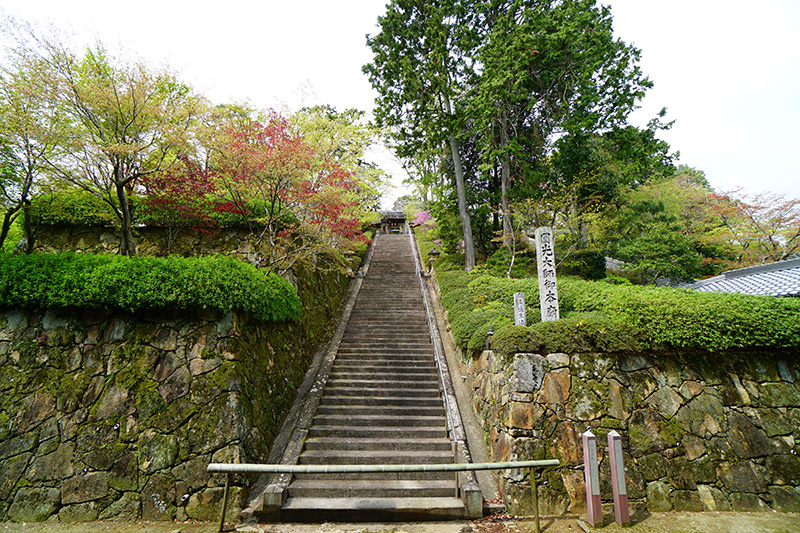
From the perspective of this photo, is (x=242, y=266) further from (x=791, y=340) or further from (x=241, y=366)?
(x=791, y=340)

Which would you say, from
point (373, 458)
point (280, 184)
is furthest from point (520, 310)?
point (280, 184)

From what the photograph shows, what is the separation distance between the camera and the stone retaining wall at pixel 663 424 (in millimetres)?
4801

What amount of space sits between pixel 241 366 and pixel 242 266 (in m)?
1.89

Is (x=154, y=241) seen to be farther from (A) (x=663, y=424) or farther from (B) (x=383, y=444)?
(A) (x=663, y=424)

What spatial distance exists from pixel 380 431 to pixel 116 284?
5237mm

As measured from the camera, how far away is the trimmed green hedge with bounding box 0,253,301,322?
5.11m

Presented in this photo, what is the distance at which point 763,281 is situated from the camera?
9.12 m

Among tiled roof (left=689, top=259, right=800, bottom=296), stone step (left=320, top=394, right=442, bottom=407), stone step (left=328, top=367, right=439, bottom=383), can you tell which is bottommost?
stone step (left=320, top=394, right=442, bottom=407)

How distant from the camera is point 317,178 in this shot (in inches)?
323

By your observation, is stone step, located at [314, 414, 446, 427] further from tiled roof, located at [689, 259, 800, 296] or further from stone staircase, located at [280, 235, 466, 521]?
tiled roof, located at [689, 259, 800, 296]

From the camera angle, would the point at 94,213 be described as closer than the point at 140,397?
No

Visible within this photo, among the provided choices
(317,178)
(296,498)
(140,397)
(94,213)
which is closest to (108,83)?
(94,213)

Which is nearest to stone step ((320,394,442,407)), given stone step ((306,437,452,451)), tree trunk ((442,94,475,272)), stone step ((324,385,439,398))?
stone step ((324,385,439,398))

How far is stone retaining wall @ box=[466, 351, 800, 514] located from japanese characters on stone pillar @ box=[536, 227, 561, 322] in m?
1.33
